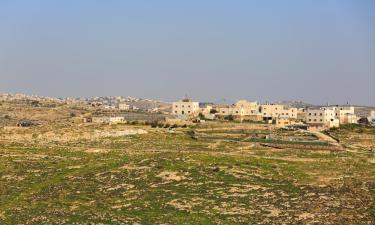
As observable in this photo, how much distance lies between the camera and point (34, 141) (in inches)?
2574

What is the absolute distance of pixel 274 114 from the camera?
13412 cm

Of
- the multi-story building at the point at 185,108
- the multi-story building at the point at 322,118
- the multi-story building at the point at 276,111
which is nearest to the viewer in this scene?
the multi-story building at the point at 322,118

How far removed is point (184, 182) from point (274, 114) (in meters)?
96.2

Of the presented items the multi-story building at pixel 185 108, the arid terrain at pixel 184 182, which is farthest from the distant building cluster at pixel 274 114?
the arid terrain at pixel 184 182

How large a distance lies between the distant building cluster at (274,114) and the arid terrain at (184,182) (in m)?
43.8

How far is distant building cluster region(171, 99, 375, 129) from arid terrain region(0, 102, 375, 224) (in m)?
43.8

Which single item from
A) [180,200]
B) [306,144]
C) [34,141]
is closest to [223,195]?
[180,200]

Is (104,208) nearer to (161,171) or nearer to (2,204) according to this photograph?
(2,204)

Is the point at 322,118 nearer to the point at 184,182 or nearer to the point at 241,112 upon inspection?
the point at 241,112

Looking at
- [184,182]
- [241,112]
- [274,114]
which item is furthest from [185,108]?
[184,182]

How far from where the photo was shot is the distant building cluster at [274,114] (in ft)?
356

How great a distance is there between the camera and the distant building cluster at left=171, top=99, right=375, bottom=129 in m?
108

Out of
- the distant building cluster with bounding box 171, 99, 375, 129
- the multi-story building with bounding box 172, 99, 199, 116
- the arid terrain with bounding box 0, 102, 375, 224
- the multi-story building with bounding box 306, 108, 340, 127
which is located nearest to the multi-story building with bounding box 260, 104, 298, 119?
the distant building cluster with bounding box 171, 99, 375, 129

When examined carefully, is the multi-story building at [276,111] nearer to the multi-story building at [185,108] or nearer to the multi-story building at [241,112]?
the multi-story building at [241,112]
